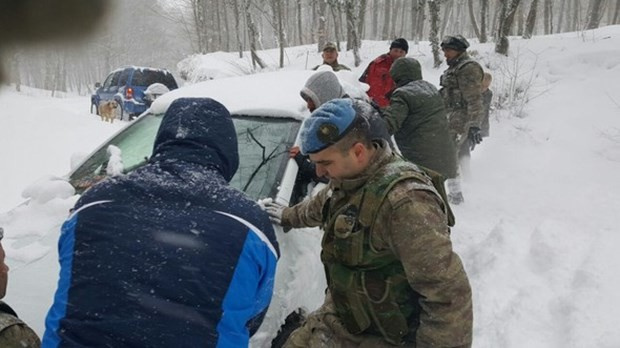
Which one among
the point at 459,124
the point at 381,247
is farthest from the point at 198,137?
the point at 459,124

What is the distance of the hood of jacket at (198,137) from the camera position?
54.2 inches

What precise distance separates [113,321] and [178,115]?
0.63 meters

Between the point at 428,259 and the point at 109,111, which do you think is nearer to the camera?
the point at 428,259

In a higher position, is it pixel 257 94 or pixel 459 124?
pixel 257 94

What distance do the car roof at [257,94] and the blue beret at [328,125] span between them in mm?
1369

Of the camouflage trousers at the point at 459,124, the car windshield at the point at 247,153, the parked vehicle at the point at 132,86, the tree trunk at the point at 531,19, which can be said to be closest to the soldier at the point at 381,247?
the car windshield at the point at 247,153

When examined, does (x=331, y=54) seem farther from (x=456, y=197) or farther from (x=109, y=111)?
(x=109, y=111)

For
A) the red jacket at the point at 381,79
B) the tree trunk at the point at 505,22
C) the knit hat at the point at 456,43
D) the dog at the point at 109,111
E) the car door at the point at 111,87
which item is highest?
the tree trunk at the point at 505,22

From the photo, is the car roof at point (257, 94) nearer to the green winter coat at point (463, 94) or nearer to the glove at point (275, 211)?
the glove at point (275, 211)

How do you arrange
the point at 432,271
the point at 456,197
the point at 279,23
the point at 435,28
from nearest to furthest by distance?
the point at 432,271
the point at 456,197
the point at 435,28
the point at 279,23

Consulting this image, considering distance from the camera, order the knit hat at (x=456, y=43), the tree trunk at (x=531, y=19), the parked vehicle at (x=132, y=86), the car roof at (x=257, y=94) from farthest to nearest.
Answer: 1. the parked vehicle at (x=132, y=86)
2. the tree trunk at (x=531, y=19)
3. the knit hat at (x=456, y=43)
4. the car roof at (x=257, y=94)

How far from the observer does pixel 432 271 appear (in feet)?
4.52

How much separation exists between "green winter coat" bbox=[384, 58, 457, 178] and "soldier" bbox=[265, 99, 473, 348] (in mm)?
2200

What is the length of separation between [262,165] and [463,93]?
2878 millimetres
